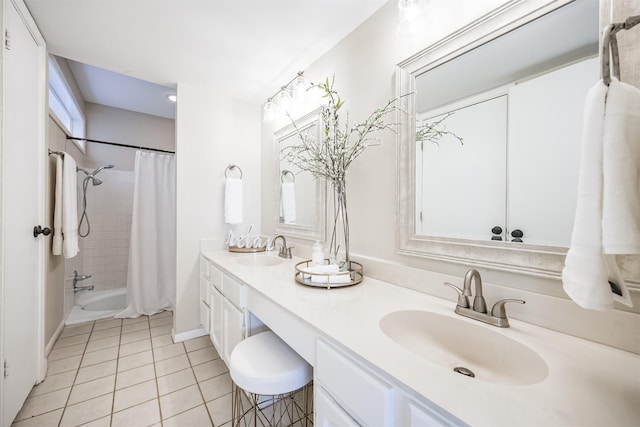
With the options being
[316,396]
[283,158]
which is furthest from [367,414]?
[283,158]

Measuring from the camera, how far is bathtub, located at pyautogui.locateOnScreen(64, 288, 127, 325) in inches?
101

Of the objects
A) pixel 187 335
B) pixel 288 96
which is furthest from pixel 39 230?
pixel 288 96

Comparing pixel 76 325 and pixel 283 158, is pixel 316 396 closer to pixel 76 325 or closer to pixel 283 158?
pixel 283 158

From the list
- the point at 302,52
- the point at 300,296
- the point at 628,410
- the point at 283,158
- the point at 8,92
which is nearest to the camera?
the point at 628,410

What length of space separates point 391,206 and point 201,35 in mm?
→ 1650

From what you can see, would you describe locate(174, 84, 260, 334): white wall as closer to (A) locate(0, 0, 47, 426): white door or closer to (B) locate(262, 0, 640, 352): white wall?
(A) locate(0, 0, 47, 426): white door

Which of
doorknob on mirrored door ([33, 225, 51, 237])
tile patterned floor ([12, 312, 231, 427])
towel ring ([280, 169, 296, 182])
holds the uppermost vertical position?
towel ring ([280, 169, 296, 182])

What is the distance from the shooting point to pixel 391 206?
51.8 inches

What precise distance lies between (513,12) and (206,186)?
7.67 feet

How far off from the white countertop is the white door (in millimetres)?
1494

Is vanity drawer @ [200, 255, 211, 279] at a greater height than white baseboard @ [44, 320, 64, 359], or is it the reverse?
vanity drawer @ [200, 255, 211, 279]

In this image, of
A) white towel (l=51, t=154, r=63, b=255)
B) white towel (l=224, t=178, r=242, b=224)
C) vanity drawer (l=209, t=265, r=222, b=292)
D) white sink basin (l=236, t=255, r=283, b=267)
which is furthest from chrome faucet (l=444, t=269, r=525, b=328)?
white towel (l=51, t=154, r=63, b=255)

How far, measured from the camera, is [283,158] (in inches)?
87.7

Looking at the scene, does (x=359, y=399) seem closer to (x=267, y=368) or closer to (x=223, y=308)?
(x=267, y=368)
